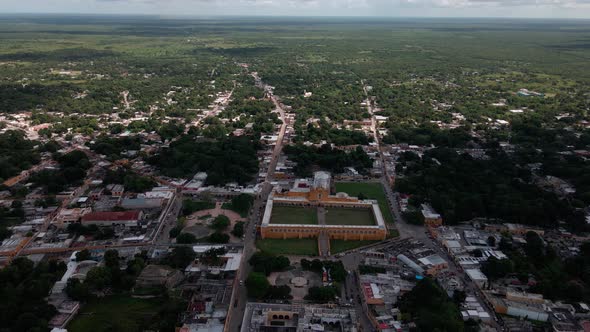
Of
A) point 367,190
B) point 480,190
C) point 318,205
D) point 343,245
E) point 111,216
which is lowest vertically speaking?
point 367,190

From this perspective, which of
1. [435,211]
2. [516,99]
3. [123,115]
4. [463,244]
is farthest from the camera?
[516,99]

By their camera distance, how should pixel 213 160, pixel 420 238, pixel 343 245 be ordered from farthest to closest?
pixel 213 160
pixel 420 238
pixel 343 245

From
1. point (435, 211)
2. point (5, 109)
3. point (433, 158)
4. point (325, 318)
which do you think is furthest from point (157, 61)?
point (325, 318)

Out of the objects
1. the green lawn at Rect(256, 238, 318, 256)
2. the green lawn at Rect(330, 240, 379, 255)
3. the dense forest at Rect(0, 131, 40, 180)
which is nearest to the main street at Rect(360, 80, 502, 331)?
the green lawn at Rect(330, 240, 379, 255)

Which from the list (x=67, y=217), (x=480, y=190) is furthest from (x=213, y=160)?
(x=480, y=190)

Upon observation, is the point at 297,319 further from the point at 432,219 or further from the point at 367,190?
the point at 367,190

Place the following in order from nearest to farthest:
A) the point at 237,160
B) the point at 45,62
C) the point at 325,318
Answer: the point at 325,318 < the point at 237,160 < the point at 45,62

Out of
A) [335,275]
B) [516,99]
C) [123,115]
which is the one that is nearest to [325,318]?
[335,275]

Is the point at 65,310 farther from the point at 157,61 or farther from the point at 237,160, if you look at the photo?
the point at 157,61

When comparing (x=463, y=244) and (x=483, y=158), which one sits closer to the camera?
(x=463, y=244)
